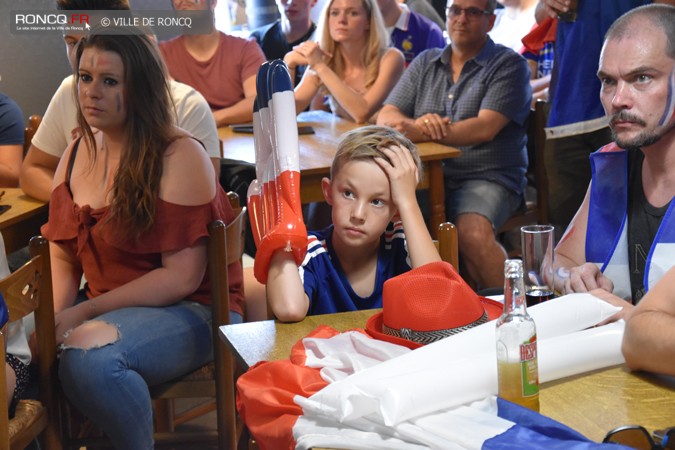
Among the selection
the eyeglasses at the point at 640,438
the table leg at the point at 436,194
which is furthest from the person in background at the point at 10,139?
the eyeglasses at the point at 640,438

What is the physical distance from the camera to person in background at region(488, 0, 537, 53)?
5418mm

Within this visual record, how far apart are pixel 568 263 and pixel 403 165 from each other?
431mm

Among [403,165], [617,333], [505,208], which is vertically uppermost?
[403,165]

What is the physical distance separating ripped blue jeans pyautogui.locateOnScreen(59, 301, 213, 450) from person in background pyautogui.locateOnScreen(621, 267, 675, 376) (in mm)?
1250

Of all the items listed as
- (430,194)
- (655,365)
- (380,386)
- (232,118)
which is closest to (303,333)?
(380,386)

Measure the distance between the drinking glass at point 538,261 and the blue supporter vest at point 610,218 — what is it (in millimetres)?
343

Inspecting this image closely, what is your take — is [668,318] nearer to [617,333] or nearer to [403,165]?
[617,333]

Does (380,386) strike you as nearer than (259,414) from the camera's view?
Yes

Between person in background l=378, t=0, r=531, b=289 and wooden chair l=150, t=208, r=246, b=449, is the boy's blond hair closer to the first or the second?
wooden chair l=150, t=208, r=246, b=449

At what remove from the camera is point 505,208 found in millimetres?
3885

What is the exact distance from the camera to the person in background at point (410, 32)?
519 centimetres

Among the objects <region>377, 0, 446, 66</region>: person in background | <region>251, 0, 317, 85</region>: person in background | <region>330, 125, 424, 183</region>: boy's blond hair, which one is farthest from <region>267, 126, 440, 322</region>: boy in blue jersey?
<region>251, 0, 317, 85</region>: person in background

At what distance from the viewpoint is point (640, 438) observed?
1.31m

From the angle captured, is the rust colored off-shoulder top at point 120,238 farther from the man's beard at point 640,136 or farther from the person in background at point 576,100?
the person in background at point 576,100
